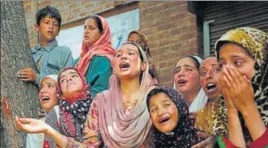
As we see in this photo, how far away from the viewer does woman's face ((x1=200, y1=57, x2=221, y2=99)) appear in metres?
4.63

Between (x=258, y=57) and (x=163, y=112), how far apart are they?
0.70 metres

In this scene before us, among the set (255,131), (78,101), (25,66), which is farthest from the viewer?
(25,66)

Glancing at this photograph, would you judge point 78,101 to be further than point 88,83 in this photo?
No

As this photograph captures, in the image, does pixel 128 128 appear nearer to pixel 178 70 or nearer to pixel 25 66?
pixel 178 70

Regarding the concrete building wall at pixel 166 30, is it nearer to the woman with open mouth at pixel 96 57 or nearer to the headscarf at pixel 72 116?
the woman with open mouth at pixel 96 57

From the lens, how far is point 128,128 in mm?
4340

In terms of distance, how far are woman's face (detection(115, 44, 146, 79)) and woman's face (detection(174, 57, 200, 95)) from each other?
394 mm

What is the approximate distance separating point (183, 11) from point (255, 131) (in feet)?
15.5

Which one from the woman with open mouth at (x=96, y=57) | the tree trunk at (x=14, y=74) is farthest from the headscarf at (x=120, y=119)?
the tree trunk at (x=14, y=74)

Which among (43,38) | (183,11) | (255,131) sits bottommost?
(255,131)

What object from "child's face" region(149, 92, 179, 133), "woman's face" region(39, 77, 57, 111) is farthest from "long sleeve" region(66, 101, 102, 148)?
Answer: "woman's face" region(39, 77, 57, 111)

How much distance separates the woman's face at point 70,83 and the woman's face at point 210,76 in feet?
2.60

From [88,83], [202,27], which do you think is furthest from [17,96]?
[202,27]

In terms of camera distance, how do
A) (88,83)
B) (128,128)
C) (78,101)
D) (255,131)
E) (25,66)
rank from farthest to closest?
(25,66) → (88,83) → (78,101) → (128,128) → (255,131)
